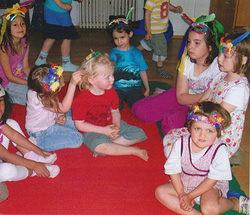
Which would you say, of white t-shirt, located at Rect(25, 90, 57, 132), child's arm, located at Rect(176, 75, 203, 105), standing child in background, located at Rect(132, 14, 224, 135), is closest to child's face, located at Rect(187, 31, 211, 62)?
standing child in background, located at Rect(132, 14, 224, 135)

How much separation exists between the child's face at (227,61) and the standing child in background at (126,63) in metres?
0.89

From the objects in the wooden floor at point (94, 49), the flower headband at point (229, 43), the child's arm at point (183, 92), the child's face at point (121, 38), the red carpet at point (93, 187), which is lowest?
the red carpet at point (93, 187)

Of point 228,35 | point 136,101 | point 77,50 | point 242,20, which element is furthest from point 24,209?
point 242,20

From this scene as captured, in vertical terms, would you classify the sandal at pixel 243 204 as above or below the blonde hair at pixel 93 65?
below

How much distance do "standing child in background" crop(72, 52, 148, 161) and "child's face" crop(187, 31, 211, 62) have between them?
0.54m

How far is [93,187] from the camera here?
6.15ft

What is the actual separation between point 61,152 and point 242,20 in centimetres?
278

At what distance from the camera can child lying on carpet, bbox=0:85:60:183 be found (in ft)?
Answer: 5.77

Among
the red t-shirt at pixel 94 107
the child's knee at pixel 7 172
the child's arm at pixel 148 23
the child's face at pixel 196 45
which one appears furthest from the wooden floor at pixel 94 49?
the child's knee at pixel 7 172

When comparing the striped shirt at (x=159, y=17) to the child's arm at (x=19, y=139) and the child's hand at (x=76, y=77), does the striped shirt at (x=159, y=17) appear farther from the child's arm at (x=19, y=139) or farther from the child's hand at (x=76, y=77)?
the child's arm at (x=19, y=139)

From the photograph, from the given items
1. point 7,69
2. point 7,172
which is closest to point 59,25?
point 7,69

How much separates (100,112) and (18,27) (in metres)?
0.99

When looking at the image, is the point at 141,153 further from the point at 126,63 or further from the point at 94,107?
the point at 126,63

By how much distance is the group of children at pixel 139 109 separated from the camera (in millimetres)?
1638
